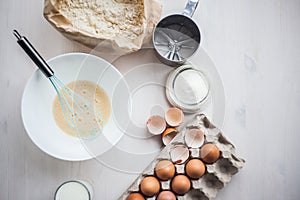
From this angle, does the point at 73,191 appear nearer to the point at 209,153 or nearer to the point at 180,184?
the point at 180,184

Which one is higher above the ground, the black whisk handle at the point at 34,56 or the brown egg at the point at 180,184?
the black whisk handle at the point at 34,56

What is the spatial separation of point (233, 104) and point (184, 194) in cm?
33

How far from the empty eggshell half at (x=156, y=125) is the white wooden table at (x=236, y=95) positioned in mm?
164

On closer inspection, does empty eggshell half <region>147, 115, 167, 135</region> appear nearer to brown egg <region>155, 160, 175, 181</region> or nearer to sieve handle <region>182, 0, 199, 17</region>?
brown egg <region>155, 160, 175, 181</region>

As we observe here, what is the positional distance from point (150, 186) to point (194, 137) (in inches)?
7.8

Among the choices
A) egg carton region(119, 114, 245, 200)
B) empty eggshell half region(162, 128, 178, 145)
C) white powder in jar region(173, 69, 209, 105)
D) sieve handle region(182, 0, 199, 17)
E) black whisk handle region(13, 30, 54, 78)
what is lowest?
egg carton region(119, 114, 245, 200)

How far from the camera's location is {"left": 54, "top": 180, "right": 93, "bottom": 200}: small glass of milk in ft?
3.95

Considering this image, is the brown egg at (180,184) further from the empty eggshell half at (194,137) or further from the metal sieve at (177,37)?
the metal sieve at (177,37)

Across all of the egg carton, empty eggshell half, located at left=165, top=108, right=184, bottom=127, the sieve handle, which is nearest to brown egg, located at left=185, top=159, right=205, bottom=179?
the egg carton

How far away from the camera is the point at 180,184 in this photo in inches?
46.6

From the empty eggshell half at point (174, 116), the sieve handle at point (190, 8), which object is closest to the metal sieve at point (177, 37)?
the sieve handle at point (190, 8)

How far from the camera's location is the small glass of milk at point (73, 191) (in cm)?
121

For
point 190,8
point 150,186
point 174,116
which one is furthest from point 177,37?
point 150,186

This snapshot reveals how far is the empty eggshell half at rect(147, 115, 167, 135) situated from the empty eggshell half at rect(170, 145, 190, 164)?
0.24 ft
